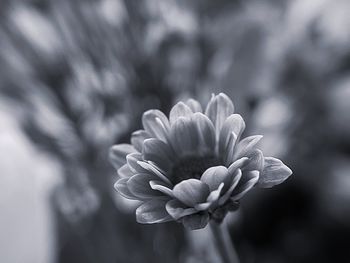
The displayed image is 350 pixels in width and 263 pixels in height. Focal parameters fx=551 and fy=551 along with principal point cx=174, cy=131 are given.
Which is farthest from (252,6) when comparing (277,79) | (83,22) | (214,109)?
(214,109)

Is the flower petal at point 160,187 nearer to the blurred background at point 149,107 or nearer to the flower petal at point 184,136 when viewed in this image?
the flower petal at point 184,136

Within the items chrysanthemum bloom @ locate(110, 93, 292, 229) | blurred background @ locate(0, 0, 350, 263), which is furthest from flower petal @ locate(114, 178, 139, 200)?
blurred background @ locate(0, 0, 350, 263)

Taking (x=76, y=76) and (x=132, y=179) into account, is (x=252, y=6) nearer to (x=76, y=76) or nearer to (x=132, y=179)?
(x=76, y=76)

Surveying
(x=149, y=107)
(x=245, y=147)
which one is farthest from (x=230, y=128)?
(x=149, y=107)

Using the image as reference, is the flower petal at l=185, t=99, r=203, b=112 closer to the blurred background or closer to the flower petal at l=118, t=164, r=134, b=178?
the flower petal at l=118, t=164, r=134, b=178

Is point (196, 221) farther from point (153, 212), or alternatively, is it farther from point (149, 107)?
point (149, 107)
